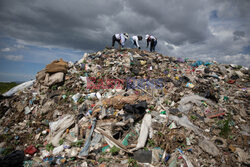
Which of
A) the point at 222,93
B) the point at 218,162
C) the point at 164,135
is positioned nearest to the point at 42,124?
the point at 164,135

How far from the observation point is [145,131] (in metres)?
3.47

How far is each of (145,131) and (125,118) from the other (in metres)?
0.84

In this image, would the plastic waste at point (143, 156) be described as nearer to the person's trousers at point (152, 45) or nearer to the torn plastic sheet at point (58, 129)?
the torn plastic sheet at point (58, 129)

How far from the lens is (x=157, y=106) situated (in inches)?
181

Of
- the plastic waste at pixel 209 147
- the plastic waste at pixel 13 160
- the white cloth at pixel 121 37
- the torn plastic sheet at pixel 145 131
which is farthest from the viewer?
the white cloth at pixel 121 37

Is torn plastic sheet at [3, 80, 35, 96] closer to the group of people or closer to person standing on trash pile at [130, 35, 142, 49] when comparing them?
the group of people

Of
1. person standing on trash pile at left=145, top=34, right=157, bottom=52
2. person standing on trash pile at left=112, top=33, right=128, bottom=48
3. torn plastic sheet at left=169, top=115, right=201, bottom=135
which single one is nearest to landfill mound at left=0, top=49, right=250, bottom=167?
torn plastic sheet at left=169, top=115, right=201, bottom=135

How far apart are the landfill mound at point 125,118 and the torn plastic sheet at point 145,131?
0.03 m

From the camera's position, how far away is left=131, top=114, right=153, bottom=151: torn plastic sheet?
316cm

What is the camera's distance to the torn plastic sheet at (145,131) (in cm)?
316

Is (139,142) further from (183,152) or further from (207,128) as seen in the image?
(207,128)

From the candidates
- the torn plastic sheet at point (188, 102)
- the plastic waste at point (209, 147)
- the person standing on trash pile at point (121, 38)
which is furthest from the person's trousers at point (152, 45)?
the plastic waste at point (209, 147)

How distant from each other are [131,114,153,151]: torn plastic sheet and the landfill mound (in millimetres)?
27

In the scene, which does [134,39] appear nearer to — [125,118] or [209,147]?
[125,118]
